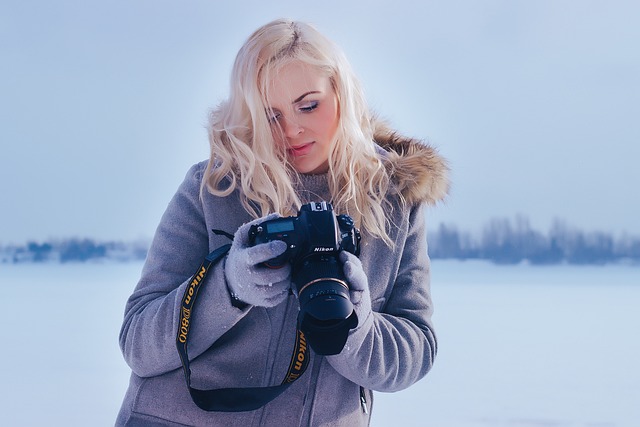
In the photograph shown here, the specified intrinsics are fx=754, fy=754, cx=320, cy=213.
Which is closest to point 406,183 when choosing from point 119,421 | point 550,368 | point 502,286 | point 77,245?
point 119,421

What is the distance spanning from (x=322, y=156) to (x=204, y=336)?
0.36 m

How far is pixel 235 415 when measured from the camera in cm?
112

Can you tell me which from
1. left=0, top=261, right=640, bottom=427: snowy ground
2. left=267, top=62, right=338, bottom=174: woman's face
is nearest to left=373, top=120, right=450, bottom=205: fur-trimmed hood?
left=267, top=62, right=338, bottom=174: woman's face

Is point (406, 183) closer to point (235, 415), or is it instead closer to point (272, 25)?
point (272, 25)

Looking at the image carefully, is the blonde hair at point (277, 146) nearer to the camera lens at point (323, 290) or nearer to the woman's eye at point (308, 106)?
the woman's eye at point (308, 106)

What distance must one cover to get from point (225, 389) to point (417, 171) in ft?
1.53

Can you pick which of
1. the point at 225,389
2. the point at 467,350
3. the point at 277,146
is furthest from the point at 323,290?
the point at 467,350

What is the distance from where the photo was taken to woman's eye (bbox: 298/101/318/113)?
120cm

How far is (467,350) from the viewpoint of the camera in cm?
254

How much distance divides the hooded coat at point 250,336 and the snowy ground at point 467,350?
894 mm

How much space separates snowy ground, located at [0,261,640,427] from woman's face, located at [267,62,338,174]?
1026mm

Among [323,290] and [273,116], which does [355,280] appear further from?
[273,116]

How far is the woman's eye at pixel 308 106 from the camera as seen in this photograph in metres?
1.20

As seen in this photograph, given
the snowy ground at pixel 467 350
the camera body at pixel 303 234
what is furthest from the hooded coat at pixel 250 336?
the snowy ground at pixel 467 350
